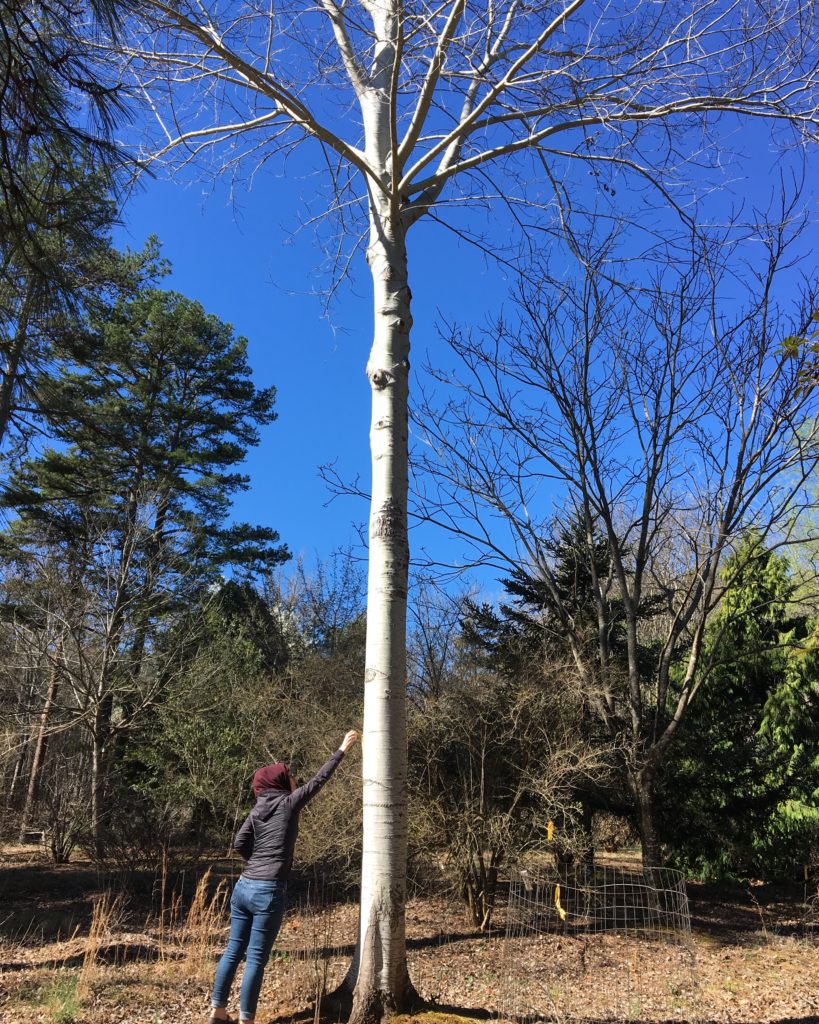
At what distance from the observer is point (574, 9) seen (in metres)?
4.38

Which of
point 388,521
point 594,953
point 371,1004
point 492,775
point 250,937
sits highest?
point 388,521

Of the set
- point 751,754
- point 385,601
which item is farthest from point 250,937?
point 751,754

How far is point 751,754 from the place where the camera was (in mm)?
10148

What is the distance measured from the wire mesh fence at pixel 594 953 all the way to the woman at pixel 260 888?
1.45 m

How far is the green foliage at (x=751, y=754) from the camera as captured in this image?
9.91 m

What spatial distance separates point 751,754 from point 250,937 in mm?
8575

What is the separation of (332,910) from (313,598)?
1211 cm

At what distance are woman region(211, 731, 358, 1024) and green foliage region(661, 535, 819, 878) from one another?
7012mm

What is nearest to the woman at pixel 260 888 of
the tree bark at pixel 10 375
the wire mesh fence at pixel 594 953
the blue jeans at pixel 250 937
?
the blue jeans at pixel 250 937

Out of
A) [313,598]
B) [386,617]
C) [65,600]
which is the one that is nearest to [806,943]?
[386,617]

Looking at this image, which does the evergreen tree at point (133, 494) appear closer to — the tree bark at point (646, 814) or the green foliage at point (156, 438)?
the green foliage at point (156, 438)

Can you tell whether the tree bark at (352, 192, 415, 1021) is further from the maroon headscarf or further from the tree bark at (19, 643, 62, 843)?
the tree bark at (19, 643, 62, 843)

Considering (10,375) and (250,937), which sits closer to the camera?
(250,937)

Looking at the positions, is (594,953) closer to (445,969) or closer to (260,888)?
(445,969)
